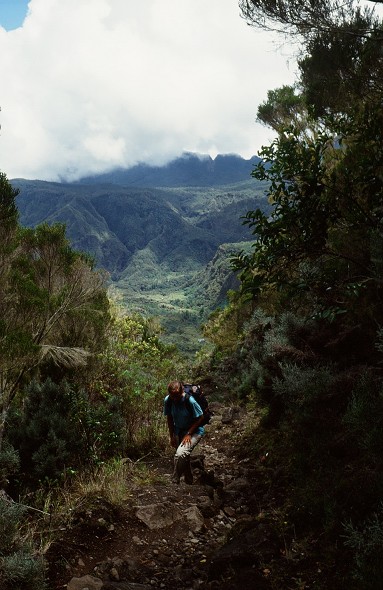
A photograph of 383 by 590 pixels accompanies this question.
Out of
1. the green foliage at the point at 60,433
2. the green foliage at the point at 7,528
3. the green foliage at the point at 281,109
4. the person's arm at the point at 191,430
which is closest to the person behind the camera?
the green foliage at the point at 7,528

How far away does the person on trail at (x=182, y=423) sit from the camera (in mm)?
5453

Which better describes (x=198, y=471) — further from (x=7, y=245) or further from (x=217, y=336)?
(x=217, y=336)

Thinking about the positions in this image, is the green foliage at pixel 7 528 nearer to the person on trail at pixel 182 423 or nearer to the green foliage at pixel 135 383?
the person on trail at pixel 182 423

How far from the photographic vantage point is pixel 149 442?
7.41m

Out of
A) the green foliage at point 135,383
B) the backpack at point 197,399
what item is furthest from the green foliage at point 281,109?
the backpack at point 197,399

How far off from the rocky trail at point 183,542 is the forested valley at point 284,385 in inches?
1.3

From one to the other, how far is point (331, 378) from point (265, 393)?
109 inches

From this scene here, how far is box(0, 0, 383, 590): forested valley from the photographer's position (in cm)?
336

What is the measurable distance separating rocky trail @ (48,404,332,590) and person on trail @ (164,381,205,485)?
27cm

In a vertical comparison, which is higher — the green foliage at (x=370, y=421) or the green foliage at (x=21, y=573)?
the green foliage at (x=370, y=421)

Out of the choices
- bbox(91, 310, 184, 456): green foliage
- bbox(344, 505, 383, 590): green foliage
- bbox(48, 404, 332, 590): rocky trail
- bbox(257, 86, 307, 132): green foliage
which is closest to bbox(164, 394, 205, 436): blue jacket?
bbox(48, 404, 332, 590): rocky trail

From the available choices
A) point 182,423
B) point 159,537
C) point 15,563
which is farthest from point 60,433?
point 15,563

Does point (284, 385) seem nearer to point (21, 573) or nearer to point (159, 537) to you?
point (159, 537)

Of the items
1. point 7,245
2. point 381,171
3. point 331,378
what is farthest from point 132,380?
point 381,171
